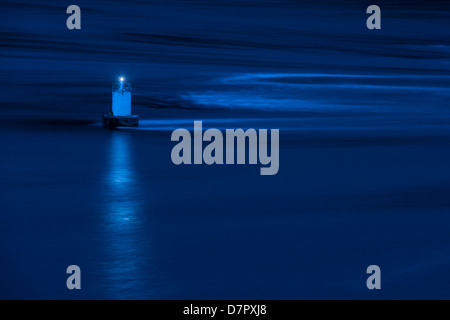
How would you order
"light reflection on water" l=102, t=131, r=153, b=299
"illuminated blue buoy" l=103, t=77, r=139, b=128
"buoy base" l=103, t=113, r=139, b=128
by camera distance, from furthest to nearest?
"buoy base" l=103, t=113, r=139, b=128, "illuminated blue buoy" l=103, t=77, r=139, b=128, "light reflection on water" l=102, t=131, r=153, b=299

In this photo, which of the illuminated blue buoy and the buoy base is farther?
the buoy base

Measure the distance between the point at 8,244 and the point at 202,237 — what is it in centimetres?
103

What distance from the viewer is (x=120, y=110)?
11.0 m

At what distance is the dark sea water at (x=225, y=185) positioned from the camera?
5.01 m

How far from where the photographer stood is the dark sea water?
16.4 ft

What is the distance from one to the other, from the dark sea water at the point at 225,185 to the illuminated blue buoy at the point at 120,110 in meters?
0.18

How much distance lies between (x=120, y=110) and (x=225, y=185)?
377 centimetres

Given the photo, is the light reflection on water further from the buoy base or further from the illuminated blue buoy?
the buoy base

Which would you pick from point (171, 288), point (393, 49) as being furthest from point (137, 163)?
point (393, 49)

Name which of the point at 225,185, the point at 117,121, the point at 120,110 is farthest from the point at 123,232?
the point at 120,110

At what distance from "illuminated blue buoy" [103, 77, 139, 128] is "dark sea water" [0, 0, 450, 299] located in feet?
0.60

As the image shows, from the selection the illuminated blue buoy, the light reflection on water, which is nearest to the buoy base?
the illuminated blue buoy
